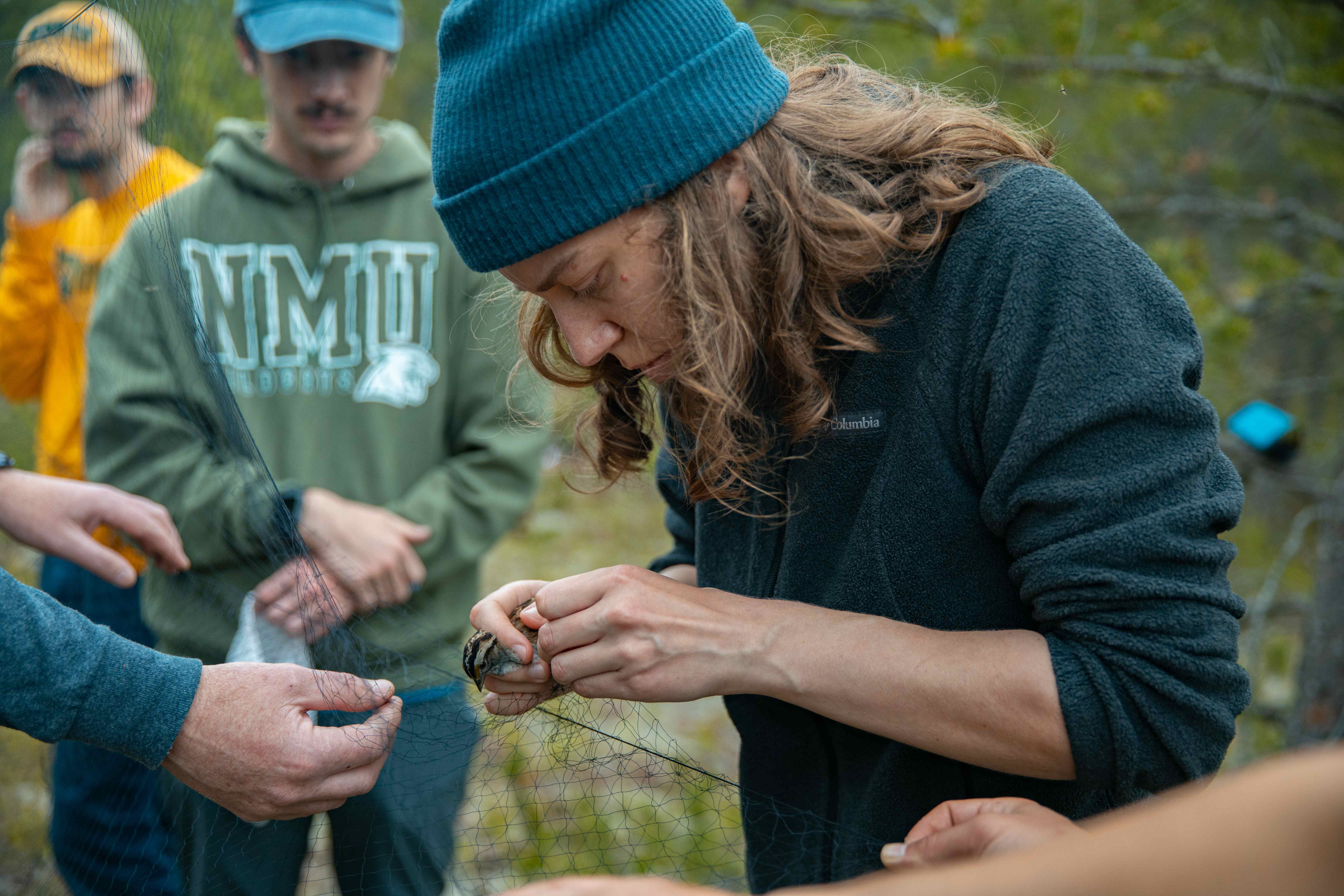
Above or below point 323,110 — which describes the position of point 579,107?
above

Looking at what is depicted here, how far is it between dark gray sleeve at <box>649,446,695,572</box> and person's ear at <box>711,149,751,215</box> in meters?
0.50

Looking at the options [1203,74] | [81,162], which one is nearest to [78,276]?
[81,162]

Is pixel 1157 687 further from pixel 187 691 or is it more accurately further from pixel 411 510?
pixel 411 510

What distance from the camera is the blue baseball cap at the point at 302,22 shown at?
2.36 m

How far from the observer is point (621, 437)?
1662 millimetres

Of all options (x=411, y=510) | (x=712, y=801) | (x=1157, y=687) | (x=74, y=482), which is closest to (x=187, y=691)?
(x=74, y=482)

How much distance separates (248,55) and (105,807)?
189 centimetres

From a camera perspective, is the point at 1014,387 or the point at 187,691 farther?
the point at 187,691

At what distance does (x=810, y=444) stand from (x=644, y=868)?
1145mm

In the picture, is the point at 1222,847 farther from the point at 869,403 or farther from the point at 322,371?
the point at 322,371

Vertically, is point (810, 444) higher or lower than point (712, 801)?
higher

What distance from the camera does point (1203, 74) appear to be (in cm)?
302

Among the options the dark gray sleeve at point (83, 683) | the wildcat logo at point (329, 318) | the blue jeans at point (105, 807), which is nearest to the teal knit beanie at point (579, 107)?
the dark gray sleeve at point (83, 683)

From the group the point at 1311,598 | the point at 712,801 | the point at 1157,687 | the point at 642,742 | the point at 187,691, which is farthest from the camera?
the point at 1311,598
